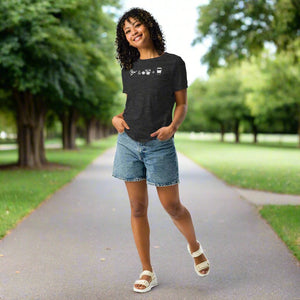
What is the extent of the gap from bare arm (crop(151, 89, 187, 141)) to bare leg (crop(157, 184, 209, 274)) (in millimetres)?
421

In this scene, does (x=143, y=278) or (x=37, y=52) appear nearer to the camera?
(x=143, y=278)

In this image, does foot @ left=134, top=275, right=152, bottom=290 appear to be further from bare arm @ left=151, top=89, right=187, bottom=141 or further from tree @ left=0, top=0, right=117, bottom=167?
tree @ left=0, top=0, right=117, bottom=167

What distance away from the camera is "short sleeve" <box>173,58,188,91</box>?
Answer: 351cm

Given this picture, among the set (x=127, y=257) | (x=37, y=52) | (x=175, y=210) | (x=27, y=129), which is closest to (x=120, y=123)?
(x=175, y=210)

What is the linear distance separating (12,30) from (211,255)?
8947mm

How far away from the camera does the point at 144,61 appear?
3.61 meters

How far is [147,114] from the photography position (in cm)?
351

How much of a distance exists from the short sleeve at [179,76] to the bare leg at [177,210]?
0.76 metres

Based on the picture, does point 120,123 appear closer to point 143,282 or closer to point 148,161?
point 148,161

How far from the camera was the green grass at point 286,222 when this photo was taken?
534cm

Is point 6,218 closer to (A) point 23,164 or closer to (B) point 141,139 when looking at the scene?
(B) point 141,139

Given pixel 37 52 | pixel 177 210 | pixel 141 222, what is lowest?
pixel 141 222

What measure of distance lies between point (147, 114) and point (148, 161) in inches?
14.2

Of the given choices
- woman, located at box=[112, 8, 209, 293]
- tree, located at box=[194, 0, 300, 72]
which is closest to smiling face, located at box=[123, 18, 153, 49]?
woman, located at box=[112, 8, 209, 293]
